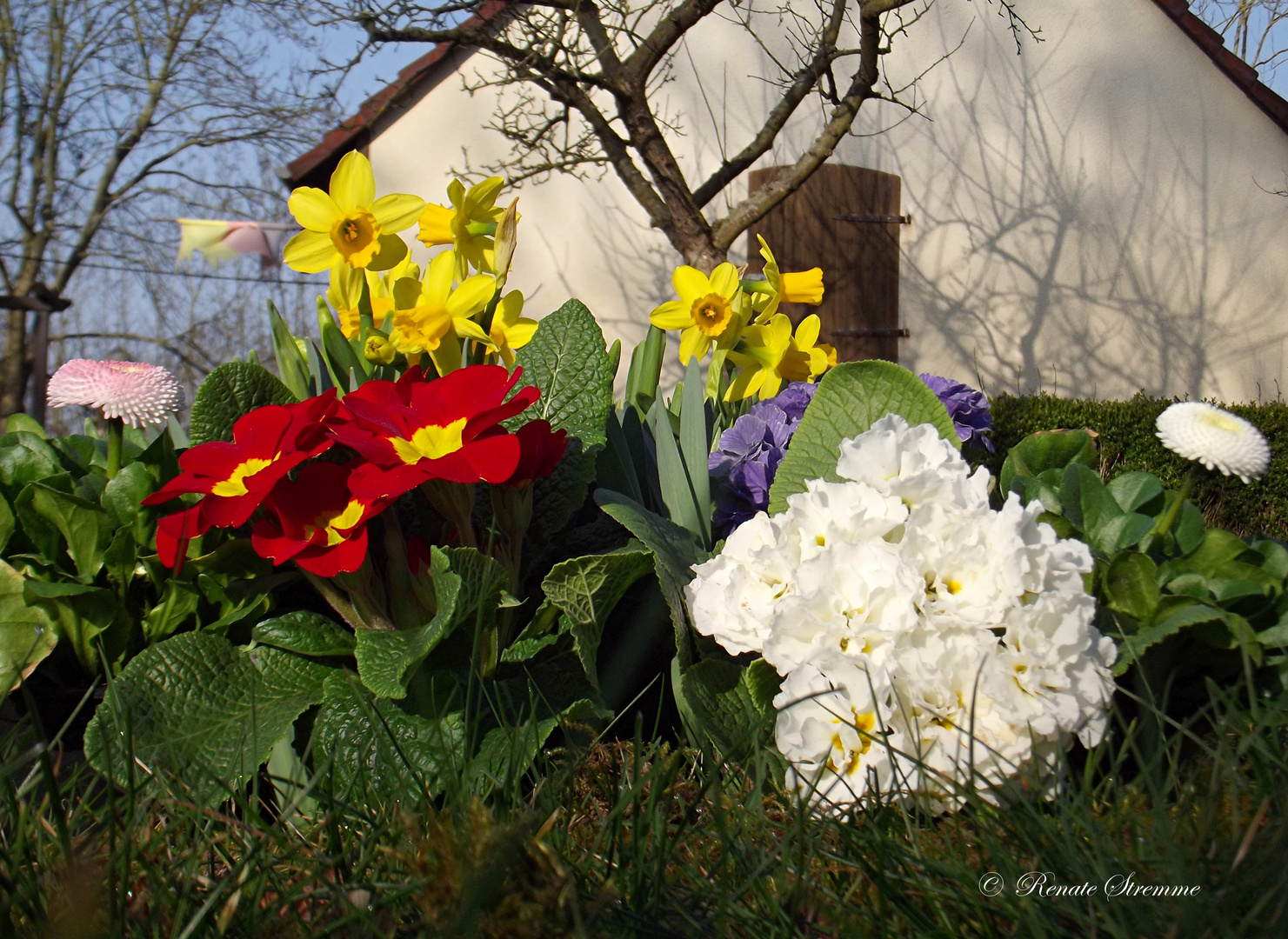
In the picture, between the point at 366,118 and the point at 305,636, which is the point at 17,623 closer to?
the point at 305,636

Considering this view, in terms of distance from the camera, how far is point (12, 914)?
2.33 ft

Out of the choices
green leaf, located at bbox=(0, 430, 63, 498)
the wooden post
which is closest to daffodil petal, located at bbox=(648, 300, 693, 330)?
green leaf, located at bbox=(0, 430, 63, 498)

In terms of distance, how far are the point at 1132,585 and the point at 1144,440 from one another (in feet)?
18.5

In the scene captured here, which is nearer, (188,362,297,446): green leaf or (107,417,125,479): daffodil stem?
(188,362,297,446): green leaf

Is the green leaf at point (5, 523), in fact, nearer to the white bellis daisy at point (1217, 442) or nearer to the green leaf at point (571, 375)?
the green leaf at point (571, 375)

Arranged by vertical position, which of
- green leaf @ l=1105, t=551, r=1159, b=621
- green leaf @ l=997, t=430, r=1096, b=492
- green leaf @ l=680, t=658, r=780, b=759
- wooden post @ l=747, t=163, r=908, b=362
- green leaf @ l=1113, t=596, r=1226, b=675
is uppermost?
wooden post @ l=747, t=163, r=908, b=362

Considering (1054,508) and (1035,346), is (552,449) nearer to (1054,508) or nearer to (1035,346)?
(1054,508)

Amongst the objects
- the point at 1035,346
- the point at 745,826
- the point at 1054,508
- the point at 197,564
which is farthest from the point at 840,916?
the point at 1035,346

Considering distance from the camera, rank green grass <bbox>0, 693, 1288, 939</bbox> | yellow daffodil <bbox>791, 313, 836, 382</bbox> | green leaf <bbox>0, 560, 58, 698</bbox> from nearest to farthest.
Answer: green grass <bbox>0, 693, 1288, 939</bbox>, green leaf <bbox>0, 560, 58, 698</bbox>, yellow daffodil <bbox>791, 313, 836, 382</bbox>

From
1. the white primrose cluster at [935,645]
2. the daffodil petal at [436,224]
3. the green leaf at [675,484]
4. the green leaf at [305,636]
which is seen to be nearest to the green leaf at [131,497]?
the green leaf at [305,636]

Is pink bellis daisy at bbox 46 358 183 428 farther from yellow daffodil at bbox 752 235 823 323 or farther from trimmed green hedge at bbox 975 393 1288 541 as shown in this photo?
trimmed green hedge at bbox 975 393 1288 541

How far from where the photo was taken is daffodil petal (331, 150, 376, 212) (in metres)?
1.41

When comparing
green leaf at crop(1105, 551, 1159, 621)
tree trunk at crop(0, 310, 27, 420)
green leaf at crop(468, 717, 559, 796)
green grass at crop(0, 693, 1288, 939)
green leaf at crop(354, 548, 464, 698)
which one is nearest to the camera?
green grass at crop(0, 693, 1288, 939)

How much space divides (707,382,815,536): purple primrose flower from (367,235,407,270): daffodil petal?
570 mm
